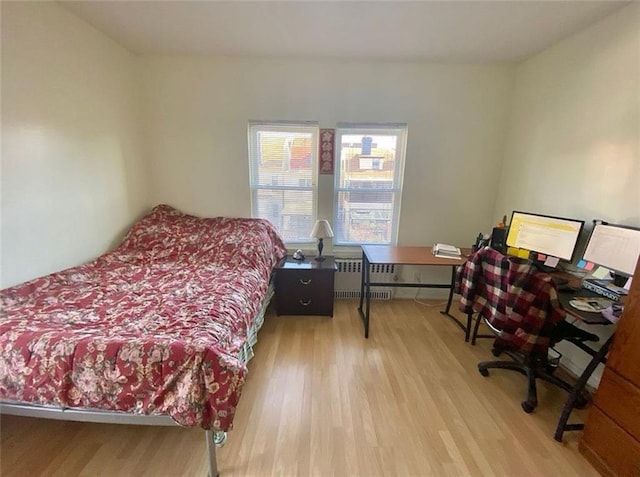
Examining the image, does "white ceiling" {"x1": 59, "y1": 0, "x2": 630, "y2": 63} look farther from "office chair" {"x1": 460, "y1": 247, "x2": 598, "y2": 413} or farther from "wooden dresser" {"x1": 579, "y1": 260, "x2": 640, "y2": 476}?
"wooden dresser" {"x1": 579, "y1": 260, "x2": 640, "y2": 476}

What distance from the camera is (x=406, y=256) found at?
267 centimetres

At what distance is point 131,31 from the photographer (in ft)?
7.79

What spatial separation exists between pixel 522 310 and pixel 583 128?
4.95 feet

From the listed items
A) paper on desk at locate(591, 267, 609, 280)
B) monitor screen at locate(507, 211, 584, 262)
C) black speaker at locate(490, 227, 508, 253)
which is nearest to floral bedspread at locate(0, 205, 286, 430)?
black speaker at locate(490, 227, 508, 253)

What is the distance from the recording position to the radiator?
3262mm

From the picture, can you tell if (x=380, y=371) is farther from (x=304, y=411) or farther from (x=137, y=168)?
(x=137, y=168)

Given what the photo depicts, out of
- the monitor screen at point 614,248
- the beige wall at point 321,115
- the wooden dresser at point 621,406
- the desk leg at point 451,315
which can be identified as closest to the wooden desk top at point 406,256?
the desk leg at point 451,315

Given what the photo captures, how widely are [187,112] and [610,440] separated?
12.8 feet

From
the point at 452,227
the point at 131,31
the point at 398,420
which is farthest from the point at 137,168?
the point at 452,227

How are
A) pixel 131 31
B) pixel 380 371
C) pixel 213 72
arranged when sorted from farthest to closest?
pixel 213 72
pixel 131 31
pixel 380 371

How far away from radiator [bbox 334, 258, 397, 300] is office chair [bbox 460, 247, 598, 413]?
4.06 feet

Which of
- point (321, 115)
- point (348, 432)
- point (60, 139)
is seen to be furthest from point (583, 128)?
point (60, 139)

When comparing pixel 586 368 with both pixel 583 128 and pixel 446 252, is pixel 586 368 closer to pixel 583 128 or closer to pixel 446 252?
pixel 446 252

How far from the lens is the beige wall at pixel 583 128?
1.84m
